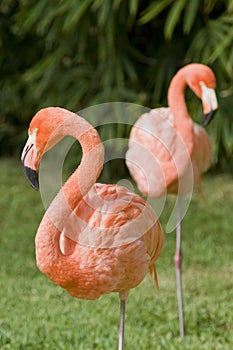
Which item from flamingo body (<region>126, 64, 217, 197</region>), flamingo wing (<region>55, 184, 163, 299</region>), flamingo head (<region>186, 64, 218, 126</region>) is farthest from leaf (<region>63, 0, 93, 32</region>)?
flamingo wing (<region>55, 184, 163, 299</region>)

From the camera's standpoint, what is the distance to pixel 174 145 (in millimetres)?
3912

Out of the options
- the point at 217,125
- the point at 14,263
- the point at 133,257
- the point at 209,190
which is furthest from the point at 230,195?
the point at 133,257

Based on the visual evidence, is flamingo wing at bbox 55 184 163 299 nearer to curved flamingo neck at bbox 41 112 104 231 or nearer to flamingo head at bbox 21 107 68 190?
curved flamingo neck at bbox 41 112 104 231

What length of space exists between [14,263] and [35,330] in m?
1.39

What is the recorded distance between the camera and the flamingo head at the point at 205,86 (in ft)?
12.4

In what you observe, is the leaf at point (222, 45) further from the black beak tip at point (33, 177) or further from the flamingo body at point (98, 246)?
the black beak tip at point (33, 177)

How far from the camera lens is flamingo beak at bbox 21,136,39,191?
2.41 metres

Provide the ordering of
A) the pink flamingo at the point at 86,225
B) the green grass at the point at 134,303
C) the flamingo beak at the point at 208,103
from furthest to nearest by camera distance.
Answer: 1. the flamingo beak at the point at 208,103
2. the green grass at the point at 134,303
3. the pink flamingo at the point at 86,225

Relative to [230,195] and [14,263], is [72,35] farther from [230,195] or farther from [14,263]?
[14,263]

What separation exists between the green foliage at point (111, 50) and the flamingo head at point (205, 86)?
218 centimetres

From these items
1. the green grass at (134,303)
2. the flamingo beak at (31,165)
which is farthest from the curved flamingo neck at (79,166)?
the green grass at (134,303)

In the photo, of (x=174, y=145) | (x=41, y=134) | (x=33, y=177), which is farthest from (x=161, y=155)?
(x=33, y=177)

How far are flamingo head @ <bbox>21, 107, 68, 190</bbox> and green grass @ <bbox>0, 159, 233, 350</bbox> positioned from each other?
54.0 inches

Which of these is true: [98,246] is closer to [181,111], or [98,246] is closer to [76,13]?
[181,111]
